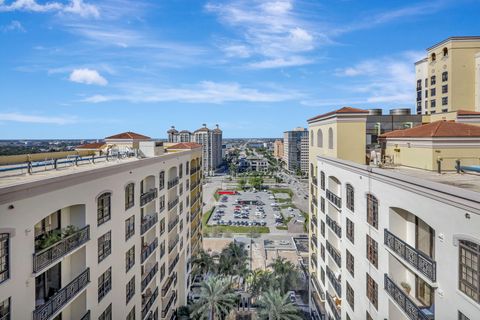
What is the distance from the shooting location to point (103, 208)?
16.3 meters

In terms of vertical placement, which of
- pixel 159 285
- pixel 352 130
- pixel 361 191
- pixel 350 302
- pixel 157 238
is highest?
pixel 352 130

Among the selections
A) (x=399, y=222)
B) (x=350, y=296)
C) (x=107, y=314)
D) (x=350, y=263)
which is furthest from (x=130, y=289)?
(x=399, y=222)

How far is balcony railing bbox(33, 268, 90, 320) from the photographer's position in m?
11.3

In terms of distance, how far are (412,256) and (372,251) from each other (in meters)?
3.89

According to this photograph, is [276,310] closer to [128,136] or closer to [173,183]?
[173,183]

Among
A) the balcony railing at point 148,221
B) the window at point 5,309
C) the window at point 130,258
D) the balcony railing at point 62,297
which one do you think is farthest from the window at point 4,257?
the balcony railing at point 148,221

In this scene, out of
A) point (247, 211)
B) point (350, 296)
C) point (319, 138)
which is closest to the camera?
point (350, 296)

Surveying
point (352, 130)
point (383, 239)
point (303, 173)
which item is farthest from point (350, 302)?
point (303, 173)

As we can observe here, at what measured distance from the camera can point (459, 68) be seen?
35719 millimetres

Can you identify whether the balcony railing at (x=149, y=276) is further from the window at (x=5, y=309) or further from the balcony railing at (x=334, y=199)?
the balcony railing at (x=334, y=199)

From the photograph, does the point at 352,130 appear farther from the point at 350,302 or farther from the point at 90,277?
the point at 90,277

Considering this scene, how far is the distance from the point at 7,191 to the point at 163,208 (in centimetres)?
1711

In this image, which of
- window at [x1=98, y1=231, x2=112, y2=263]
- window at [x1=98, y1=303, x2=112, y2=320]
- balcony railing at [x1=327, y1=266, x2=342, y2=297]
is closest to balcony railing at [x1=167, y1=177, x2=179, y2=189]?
window at [x1=98, y1=231, x2=112, y2=263]

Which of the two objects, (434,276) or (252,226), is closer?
(434,276)
